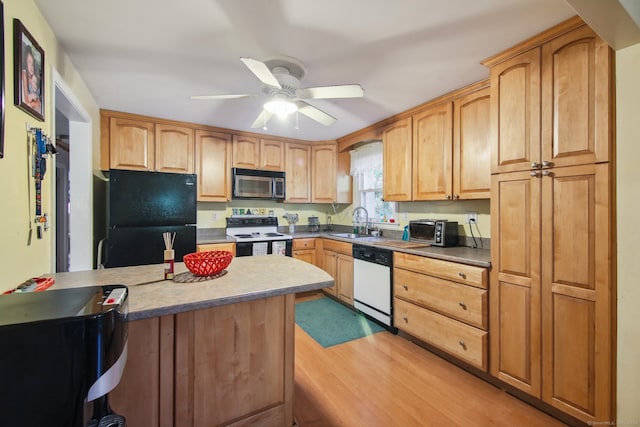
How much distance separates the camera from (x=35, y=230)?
1.40 m

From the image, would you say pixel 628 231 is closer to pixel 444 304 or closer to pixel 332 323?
pixel 444 304

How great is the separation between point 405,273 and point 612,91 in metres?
1.85

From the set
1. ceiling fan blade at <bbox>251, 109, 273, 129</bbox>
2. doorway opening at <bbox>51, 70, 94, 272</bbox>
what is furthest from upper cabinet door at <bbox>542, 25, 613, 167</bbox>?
doorway opening at <bbox>51, 70, 94, 272</bbox>

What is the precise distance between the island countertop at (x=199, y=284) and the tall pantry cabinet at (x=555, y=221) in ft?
4.47

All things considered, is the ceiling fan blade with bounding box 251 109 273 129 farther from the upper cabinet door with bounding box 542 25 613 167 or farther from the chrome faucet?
the chrome faucet

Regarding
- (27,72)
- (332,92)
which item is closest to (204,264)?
(27,72)

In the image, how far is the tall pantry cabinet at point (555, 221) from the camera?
1.47 meters

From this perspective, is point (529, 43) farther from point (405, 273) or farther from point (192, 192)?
point (192, 192)

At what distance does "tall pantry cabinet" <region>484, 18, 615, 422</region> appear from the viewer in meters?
1.47

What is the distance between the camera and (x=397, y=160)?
3.16 metres

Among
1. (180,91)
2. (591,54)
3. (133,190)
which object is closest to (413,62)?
(591,54)

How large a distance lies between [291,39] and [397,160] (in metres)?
1.86

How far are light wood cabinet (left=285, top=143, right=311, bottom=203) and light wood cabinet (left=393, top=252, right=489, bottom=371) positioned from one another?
6.26 feet

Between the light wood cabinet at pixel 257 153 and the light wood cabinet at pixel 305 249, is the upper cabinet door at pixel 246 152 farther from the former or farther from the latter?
the light wood cabinet at pixel 305 249
